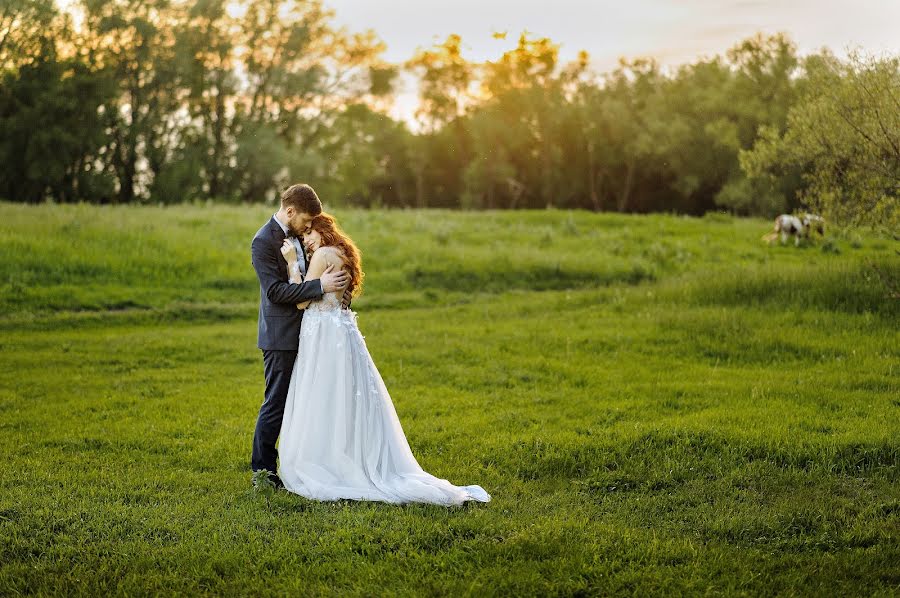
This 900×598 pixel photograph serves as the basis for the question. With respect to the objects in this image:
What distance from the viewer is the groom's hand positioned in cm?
873

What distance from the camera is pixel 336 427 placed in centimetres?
875

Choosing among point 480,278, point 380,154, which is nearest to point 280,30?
point 380,154

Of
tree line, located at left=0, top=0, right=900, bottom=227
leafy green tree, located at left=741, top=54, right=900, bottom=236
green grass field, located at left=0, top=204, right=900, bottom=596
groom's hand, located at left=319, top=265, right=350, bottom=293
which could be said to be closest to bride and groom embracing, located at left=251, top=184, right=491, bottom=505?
groom's hand, located at left=319, top=265, right=350, bottom=293

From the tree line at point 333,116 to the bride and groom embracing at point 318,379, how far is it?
98.8ft

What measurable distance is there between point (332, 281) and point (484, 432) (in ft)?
11.7

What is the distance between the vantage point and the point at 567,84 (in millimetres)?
67062

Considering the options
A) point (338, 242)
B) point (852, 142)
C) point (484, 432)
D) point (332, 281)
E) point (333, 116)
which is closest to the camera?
point (332, 281)

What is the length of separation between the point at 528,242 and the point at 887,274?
1436 cm

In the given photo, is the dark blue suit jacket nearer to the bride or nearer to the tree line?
the bride

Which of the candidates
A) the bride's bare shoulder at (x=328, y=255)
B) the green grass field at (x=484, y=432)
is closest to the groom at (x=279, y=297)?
the bride's bare shoulder at (x=328, y=255)

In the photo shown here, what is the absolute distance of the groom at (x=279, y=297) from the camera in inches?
345

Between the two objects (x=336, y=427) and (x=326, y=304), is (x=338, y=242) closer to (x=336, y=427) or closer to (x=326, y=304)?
(x=326, y=304)

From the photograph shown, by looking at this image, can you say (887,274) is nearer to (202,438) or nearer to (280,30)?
(202,438)

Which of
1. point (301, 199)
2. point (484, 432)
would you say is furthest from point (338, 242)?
point (484, 432)
